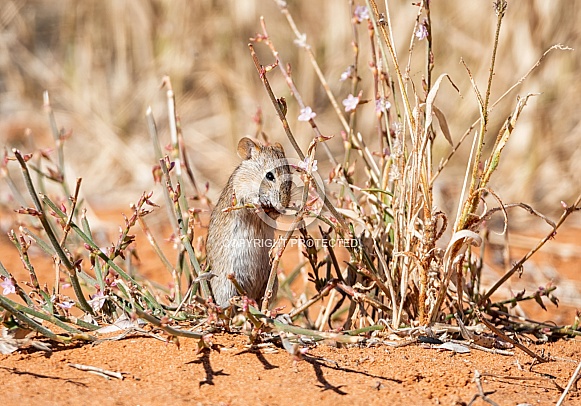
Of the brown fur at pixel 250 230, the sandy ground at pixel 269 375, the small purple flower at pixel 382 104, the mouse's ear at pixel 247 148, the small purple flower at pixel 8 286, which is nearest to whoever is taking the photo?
the sandy ground at pixel 269 375

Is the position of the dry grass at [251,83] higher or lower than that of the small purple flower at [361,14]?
higher

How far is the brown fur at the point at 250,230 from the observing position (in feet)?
12.0

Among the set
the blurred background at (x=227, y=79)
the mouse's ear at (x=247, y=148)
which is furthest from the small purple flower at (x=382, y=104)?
the blurred background at (x=227, y=79)

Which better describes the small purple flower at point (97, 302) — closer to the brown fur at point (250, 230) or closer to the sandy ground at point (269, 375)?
the sandy ground at point (269, 375)

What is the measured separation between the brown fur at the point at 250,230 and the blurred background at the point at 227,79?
3.30 m

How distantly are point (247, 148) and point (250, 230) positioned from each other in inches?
17.8

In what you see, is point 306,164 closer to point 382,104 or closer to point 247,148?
point 382,104

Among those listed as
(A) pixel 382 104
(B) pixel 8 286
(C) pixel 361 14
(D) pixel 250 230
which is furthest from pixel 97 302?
(C) pixel 361 14

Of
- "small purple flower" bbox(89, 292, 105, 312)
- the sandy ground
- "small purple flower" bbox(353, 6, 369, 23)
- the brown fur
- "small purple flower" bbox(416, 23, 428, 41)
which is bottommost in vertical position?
the sandy ground

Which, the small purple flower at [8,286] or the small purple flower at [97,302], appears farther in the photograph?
the small purple flower at [97,302]

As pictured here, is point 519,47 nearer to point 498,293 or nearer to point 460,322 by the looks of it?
point 498,293

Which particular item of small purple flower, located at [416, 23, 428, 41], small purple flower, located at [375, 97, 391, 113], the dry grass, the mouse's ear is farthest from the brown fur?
the dry grass

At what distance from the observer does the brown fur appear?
3654mm

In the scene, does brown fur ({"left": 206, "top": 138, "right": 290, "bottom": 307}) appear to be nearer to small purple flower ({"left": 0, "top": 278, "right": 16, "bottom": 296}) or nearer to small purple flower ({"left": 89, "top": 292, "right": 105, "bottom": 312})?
small purple flower ({"left": 89, "top": 292, "right": 105, "bottom": 312})
